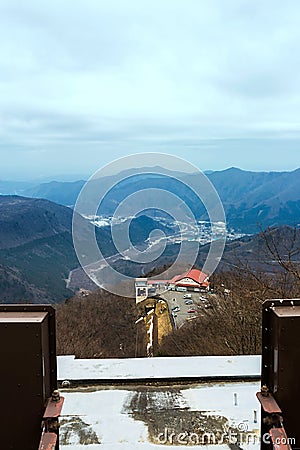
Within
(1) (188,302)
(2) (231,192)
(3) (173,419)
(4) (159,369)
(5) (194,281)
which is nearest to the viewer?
(3) (173,419)

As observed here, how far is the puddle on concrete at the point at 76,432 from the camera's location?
2.74 metres

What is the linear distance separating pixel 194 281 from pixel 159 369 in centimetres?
500

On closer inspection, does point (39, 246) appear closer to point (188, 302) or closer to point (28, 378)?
point (188, 302)

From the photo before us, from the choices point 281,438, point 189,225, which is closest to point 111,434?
point 281,438

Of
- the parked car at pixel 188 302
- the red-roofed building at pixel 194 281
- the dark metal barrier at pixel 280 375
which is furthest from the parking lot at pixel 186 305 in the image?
the dark metal barrier at pixel 280 375

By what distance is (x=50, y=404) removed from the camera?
2.08 metres

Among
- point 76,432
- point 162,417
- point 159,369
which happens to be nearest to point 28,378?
point 76,432

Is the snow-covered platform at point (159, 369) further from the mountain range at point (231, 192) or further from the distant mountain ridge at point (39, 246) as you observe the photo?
the mountain range at point (231, 192)

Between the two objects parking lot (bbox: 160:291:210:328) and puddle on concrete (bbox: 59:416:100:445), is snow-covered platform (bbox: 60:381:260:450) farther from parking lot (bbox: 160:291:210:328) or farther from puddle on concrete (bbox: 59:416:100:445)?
parking lot (bbox: 160:291:210:328)

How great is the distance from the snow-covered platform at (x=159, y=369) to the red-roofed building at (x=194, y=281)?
3.96 meters

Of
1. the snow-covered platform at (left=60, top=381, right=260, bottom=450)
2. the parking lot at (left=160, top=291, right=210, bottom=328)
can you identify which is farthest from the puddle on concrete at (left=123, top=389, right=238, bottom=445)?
the parking lot at (left=160, top=291, right=210, bottom=328)

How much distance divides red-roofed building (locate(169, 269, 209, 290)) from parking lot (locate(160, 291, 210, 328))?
0.19 m

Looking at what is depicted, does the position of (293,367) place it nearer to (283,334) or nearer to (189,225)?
(283,334)

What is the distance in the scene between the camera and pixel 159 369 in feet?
12.1
